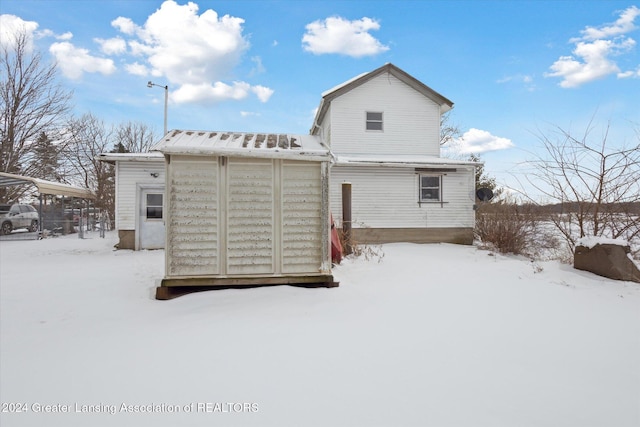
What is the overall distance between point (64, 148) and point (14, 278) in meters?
20.0

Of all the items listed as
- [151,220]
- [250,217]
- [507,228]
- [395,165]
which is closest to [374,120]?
[395,165]

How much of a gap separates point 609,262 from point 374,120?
31.0 ft

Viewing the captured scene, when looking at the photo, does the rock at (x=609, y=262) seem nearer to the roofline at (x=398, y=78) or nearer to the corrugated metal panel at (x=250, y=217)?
the corrugated metal panel at (x=250, y=217)

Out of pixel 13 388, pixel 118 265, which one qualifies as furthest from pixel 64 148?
pixel 13 388

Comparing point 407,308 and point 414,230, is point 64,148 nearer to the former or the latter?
point 414,230

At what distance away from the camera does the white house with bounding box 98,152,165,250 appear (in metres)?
11.6

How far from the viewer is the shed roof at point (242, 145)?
5188 millimetres

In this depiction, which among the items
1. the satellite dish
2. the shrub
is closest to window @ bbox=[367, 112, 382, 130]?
the satellite dish

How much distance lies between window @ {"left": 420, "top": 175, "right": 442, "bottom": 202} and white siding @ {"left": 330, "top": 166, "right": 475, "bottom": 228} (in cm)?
19

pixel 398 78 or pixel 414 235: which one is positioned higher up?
pixel 398 78

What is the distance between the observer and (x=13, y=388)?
2.76 metres

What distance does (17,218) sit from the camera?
59.1 feet

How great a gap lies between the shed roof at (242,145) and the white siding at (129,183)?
6082mm

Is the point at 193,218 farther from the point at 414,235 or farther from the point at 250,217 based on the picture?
the point at 414,235
